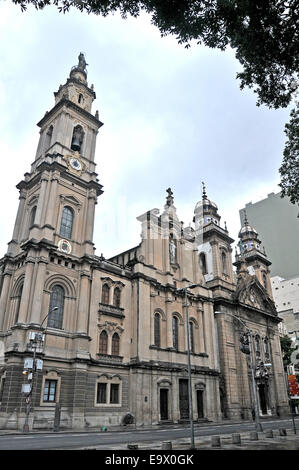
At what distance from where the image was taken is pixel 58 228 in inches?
1382

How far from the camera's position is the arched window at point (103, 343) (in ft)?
111

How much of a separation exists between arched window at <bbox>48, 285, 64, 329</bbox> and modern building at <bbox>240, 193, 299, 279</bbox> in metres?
65.5

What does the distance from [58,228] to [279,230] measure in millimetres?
71171

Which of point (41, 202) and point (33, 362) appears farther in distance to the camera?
point (41, 202)

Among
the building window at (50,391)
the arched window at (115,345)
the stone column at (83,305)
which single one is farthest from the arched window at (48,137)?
the building window at (50,391)

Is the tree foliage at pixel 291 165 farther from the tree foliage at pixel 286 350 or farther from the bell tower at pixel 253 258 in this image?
the tree foliage at pixel 286 350

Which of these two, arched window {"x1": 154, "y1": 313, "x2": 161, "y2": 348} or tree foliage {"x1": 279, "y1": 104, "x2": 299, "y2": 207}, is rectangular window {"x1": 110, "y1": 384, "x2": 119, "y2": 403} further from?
tree foliage {"x1": 279, "y1": 104, "x2": 299, "y2": 207}

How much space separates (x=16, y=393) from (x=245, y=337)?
1773 centimetres

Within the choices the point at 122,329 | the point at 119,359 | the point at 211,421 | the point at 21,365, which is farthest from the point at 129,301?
the point at 211,421

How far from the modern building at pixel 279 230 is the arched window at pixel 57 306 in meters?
65.5

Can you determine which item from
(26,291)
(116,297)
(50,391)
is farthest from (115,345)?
(26,291)

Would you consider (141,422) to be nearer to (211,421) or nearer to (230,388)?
(211,421)

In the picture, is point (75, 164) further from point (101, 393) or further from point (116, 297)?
point (101, 393)
